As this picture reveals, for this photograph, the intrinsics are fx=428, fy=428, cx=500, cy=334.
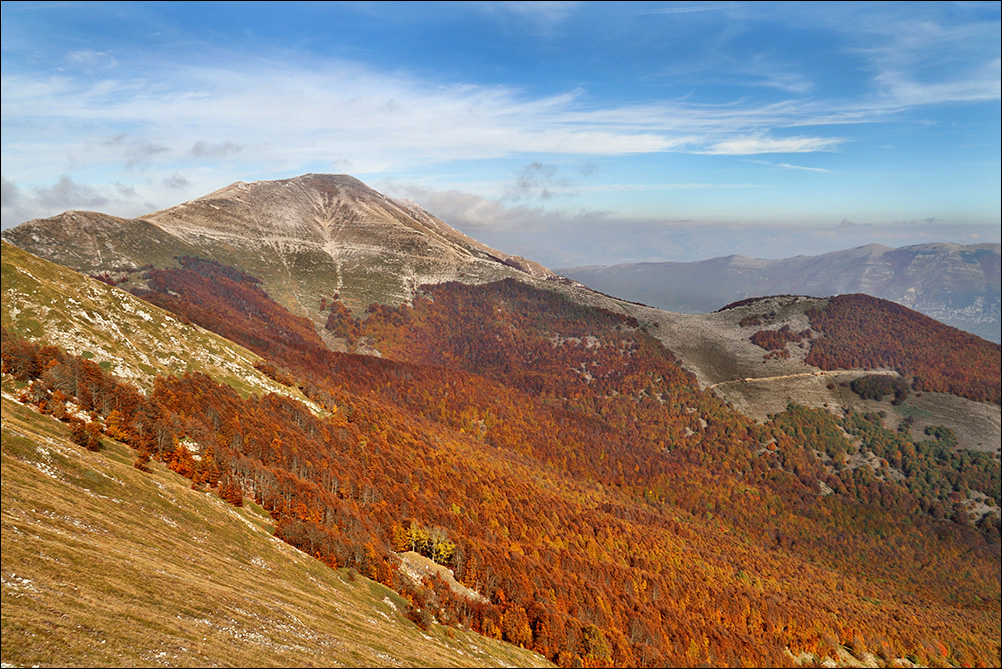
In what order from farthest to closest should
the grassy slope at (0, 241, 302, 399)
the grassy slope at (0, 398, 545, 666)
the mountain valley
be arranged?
1. the grassy slope at (0, 241, 302, 399)
2. the mountain valley
3. the grassy slope at (0, 398, 545, 666)

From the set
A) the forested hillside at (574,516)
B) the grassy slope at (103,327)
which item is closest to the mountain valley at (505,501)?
the grassy slope at (103,327)

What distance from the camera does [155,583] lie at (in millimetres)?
25484

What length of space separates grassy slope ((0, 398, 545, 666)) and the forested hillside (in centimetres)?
567

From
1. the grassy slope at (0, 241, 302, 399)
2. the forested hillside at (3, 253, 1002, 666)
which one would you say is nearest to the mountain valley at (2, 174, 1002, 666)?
the grassy slope at (0, 241, 302, 399)

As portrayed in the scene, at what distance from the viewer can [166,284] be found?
650 ft

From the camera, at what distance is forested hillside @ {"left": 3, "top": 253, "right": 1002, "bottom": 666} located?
53.9m

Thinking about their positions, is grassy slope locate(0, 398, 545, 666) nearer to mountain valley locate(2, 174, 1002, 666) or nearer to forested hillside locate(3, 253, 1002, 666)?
mountain valley locate(2, 174, 1002, 666)

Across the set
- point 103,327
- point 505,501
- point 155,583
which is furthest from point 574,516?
point 103,327

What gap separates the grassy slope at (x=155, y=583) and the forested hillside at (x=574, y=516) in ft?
18.6

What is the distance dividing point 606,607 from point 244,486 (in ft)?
221

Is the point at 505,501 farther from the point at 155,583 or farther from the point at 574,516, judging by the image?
the point at 155,583

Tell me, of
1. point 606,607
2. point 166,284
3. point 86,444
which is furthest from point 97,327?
point 166,284

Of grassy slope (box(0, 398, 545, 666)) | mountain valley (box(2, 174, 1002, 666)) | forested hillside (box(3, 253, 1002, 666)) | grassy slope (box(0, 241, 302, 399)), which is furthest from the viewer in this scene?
grassy slope (box(0, 241, 302, 399))

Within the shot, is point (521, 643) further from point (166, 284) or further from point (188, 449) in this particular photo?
point (166, 284)
